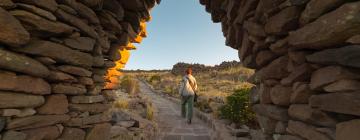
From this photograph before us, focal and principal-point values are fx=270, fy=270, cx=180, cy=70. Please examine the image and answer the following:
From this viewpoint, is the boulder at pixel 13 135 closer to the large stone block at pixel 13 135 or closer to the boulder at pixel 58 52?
the large stone block at pixel 13 135

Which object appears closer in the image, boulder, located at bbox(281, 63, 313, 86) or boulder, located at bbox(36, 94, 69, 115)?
boulder, located at bbox(281, 63, 313, 86)

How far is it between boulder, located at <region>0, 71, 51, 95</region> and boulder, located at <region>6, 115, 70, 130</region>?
0.29 meters

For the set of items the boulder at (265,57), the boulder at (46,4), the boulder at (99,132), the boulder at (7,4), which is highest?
the boulder at (46,4)

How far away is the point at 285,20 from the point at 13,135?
2988 mm

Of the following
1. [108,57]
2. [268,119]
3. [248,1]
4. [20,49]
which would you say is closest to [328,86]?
[268,119]

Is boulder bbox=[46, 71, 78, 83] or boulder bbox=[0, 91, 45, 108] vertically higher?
boulder bbox=[46, 71, 78, 83]

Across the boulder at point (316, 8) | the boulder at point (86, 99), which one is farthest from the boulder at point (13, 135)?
the boulder at point (316, 8)

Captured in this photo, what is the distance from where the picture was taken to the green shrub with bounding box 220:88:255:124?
6980 millimetres

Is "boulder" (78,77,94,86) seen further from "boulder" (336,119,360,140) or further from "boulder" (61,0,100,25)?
"boulder" (336,119,360,140)

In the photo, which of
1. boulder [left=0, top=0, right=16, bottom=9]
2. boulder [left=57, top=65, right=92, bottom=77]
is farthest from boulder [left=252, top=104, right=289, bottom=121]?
boulder [left=0, top=0, right=16, bottom=9]

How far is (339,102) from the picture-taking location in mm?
1971

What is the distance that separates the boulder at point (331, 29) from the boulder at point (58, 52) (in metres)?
2.70

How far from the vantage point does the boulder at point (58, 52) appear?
299cm

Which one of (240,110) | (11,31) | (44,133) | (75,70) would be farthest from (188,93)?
(11,31)
